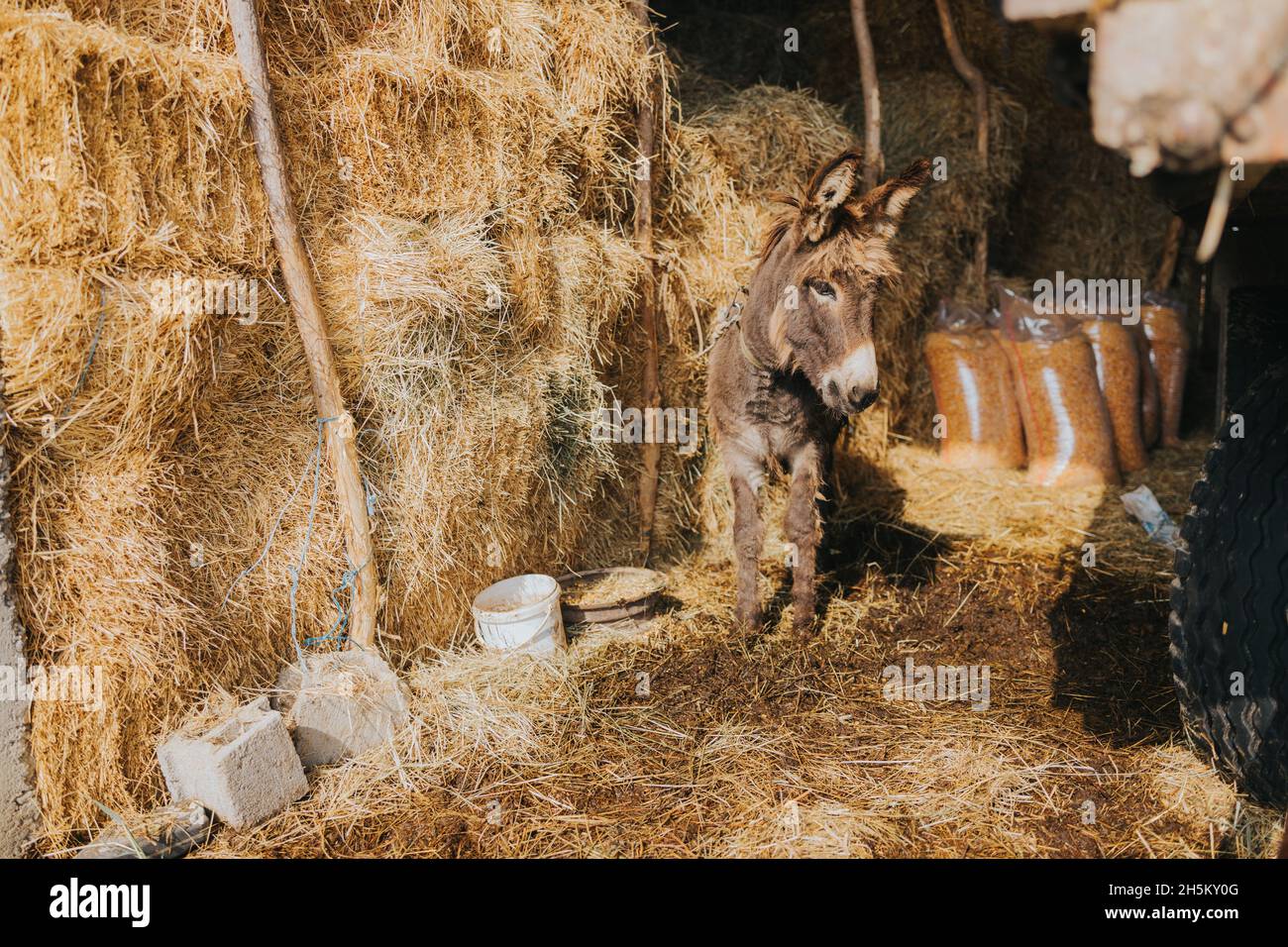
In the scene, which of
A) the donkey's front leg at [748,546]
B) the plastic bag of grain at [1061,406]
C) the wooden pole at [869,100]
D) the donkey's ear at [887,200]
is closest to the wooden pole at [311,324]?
the donkey's front leg at [748,546]

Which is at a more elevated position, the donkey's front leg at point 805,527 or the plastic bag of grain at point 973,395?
the plastic bag of grain at point 973,395

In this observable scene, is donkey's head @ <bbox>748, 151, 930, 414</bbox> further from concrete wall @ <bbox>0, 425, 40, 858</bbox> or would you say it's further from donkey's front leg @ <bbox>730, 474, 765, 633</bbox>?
concrete wall @ <bbox>0, 425, 40, 858</bbox>

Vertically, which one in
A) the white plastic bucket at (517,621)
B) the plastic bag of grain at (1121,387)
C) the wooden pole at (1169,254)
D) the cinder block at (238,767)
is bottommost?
the cinder block at (238,767)

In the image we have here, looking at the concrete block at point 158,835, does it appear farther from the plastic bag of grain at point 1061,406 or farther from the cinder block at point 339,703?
the plastic bag of grain at point 1061,406

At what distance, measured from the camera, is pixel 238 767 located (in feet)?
8.82

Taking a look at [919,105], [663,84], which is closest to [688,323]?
[663,84]

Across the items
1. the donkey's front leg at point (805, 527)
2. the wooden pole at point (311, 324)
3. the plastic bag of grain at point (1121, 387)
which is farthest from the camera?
the plastic bag of grain at point (1121, 387)

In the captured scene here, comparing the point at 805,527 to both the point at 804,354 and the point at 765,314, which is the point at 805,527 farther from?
the point at 765,314

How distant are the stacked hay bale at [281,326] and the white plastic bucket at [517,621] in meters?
0.13

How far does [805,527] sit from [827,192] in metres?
1.53

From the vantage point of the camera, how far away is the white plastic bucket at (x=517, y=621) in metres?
3.73

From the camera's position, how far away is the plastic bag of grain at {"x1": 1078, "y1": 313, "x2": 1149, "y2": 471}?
19.2 feet

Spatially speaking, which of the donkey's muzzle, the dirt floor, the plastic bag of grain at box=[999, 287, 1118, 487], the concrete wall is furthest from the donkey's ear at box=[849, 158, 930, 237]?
the concrete wall

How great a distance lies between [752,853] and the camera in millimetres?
2613
